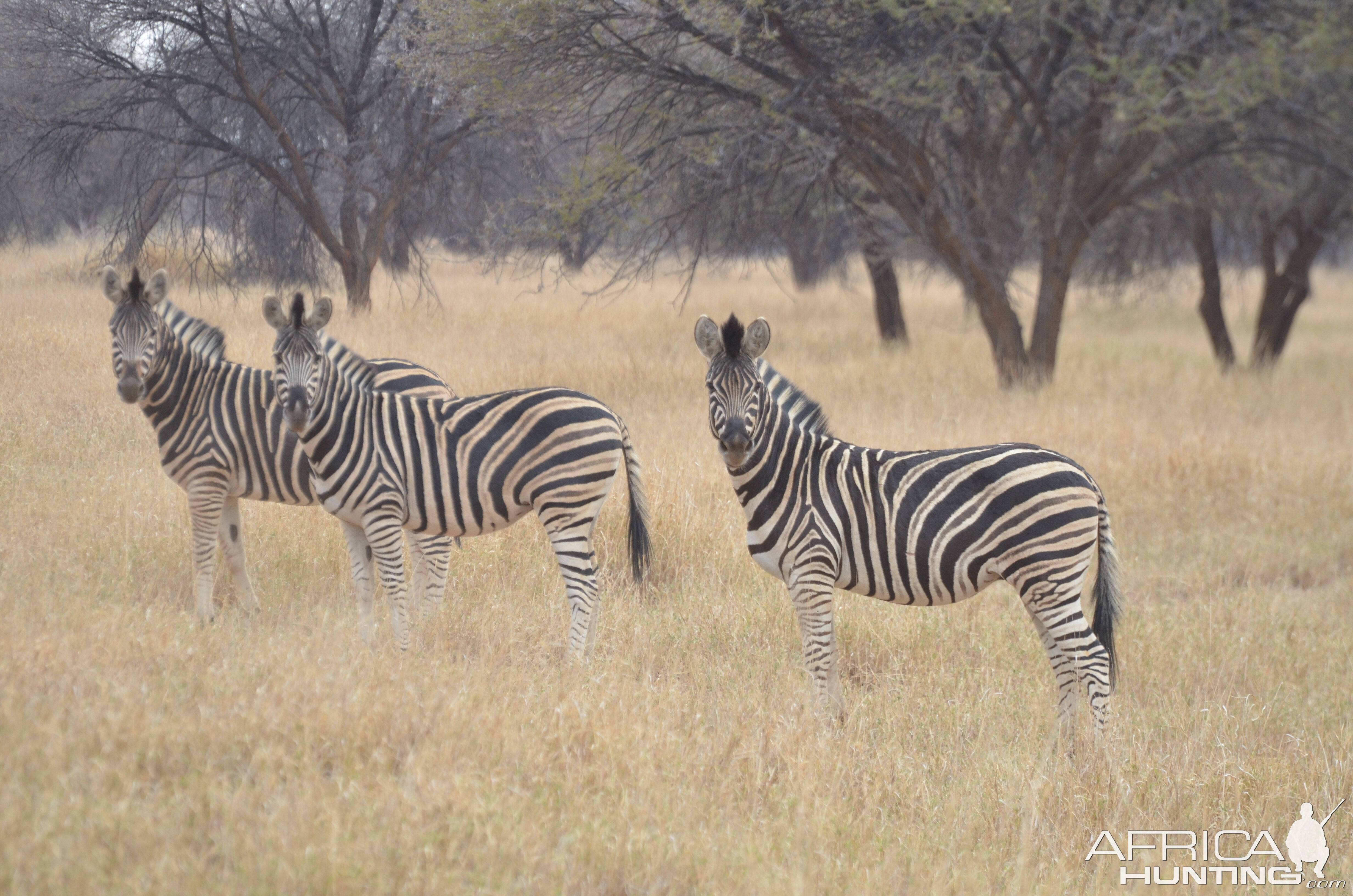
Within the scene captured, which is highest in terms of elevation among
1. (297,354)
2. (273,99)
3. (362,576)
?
(273,99)

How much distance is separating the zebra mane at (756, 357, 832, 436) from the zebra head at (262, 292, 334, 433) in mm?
2041

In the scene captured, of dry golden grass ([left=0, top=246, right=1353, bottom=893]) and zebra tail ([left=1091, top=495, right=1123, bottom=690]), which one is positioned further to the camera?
zebra tail ([left=1091, top=495, right=1123, bottom=690])

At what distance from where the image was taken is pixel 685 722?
4.65 m

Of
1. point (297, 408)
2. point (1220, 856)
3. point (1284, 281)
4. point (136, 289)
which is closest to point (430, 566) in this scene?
point (297, 408)

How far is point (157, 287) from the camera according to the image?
5562 millimetres

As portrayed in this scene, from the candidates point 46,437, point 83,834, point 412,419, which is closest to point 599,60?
point 46,437

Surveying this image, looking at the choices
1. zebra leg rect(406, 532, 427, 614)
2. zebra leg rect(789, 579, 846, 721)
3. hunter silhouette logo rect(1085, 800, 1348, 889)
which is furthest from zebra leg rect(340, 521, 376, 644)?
hunter silhouette logo rect(1085, 800, 1348, 889)

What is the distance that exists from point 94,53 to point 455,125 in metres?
5.62

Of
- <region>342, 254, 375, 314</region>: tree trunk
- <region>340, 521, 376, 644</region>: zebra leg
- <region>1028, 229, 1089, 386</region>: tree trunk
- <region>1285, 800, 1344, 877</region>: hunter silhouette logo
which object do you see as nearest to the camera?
<region>1285, 800, 1344, 877</region>: hunter silhouette logo

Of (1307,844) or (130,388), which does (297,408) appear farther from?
(1307,844)

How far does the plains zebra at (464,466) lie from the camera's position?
5.28 meters

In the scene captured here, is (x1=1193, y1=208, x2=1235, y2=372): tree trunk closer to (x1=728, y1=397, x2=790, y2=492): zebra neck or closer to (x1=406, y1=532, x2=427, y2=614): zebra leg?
(x1=728, y1=397, x2=790, y2=492): zebra neck

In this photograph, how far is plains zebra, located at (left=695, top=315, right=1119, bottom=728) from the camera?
15.6 feet

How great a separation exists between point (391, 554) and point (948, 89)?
29.9 feet
